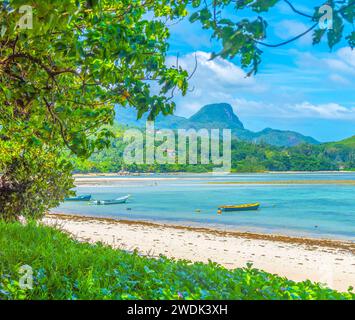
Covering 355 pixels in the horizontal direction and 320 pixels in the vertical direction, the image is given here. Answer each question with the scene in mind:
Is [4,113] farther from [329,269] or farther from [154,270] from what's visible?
[329,269]

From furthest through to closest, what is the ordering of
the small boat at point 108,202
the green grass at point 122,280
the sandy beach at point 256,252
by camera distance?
the small boat at point 108,202 < the sandy beach at point 256,252 < the green grass at point 122,280

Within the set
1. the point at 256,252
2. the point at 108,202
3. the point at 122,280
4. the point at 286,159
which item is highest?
the point at 286,159

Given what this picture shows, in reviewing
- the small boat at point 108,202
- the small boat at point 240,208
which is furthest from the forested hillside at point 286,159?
the small boat at point 240,208

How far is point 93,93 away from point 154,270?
277cm

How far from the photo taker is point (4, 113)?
20.6 feet

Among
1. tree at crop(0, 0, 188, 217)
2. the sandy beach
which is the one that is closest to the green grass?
tree at crop(0, 0, 188, 217)

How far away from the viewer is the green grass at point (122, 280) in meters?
4.99

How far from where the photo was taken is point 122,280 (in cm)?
541

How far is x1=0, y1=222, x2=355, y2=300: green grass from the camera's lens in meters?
4.99

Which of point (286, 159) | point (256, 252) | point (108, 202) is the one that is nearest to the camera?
point (256, 252)

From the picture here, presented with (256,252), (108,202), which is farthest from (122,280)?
(108,202)

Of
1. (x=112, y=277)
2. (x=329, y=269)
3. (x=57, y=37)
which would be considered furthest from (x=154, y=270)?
(x=329, y=269)

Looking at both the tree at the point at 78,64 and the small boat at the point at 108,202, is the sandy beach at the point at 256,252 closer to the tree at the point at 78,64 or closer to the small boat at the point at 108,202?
the tree at the point at 78,64

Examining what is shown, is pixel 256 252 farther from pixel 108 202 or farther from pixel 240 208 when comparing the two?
pixel 108 202
